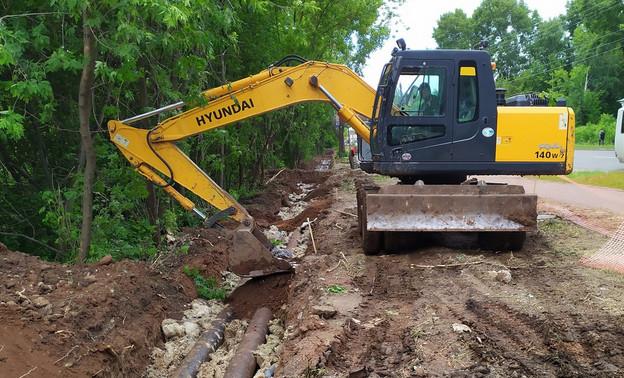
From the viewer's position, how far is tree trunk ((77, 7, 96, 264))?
645 centimetres

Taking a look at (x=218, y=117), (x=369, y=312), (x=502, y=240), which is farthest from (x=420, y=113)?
(x=369, y=312)

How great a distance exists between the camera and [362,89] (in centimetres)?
860

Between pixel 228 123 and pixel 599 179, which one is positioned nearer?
pixel 228 123

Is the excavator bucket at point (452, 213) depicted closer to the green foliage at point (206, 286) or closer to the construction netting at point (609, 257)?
the construction netting at point (609, 257)

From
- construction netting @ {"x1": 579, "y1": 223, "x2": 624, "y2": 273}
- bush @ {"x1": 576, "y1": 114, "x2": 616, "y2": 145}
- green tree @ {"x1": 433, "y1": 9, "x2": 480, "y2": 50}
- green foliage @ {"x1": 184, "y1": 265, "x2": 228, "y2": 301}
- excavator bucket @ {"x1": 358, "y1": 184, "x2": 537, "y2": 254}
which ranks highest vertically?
green tree @ {"x1": 433, "y1": 9, "x2": 480, "y2": 50}

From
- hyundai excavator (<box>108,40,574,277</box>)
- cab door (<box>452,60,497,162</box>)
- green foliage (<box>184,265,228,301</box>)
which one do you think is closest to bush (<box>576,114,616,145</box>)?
hyundai excavator (<box>108,40,574,277</box>)

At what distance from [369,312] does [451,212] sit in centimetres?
244

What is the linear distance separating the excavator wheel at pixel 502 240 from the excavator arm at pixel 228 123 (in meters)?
2.81

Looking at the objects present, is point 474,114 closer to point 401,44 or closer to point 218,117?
point 401,44

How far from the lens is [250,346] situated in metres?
5.87

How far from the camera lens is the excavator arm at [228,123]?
308 inches

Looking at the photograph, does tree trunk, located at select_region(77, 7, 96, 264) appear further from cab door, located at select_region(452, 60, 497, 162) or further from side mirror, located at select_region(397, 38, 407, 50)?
cab door, located at select_region(452, 60, 497, 162)

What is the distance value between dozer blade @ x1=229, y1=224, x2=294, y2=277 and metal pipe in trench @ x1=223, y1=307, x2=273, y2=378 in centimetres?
82

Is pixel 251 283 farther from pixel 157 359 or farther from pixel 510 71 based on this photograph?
pixel 510 71
